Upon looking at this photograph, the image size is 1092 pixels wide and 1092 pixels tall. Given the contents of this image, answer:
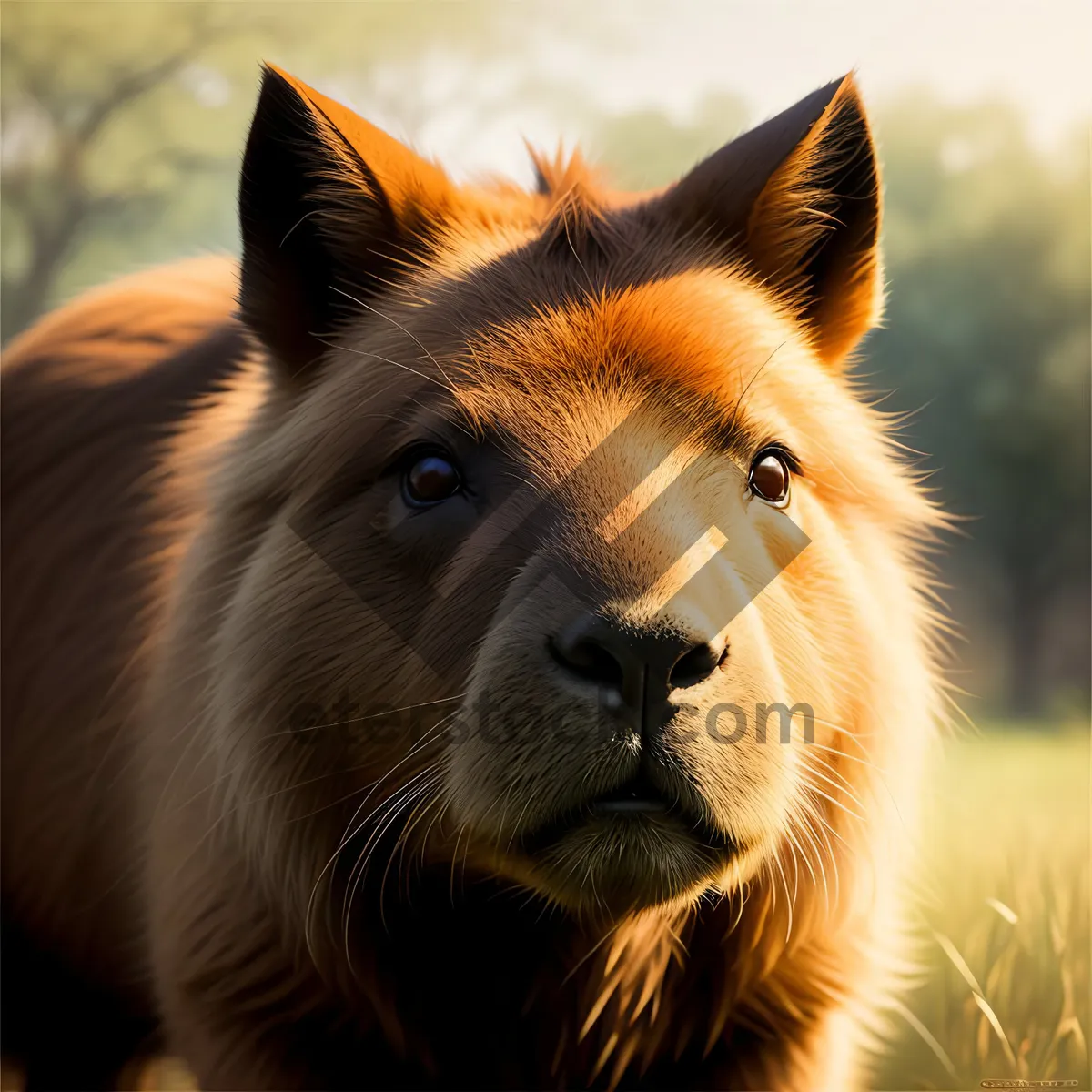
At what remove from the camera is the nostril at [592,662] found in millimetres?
2248

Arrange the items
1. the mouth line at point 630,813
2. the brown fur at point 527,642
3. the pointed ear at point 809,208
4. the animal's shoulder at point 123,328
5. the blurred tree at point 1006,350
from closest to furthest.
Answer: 1. the mouth line at point 630,813
2. the brown fur at point 527,642
3. the pointed ear at point 809,208
4. the animal's shoulder at point 123,328
5. the blurred tree at point 1006,350

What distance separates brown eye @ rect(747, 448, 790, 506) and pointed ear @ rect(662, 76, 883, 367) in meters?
0.56

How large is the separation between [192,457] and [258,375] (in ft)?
1.35

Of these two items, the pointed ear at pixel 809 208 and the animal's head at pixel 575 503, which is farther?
the pointed ear at pixel 809 208

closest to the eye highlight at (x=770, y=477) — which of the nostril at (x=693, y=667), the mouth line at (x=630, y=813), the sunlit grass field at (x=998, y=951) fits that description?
the nostril at (x=693, y=667)

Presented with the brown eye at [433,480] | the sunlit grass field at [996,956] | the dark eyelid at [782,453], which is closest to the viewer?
the brown eye at [433,480]

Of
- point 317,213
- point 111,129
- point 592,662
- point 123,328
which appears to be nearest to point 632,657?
point 592,662

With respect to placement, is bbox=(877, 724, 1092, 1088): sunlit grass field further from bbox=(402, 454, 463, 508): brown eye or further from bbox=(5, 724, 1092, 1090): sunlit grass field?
bbox=(402, 454, 463, 508): brown eye

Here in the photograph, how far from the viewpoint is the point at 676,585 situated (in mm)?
2332

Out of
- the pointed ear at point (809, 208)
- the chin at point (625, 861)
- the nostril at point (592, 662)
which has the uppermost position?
the pointed ear at point (809, 208)

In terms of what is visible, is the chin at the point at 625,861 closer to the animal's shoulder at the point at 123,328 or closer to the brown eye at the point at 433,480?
the brown eye at the point at 433,480

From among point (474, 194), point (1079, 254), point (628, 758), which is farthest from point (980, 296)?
point (628, 758)

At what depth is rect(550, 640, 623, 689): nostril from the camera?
225 centimetres

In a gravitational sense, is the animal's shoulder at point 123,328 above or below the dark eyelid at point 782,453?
below
